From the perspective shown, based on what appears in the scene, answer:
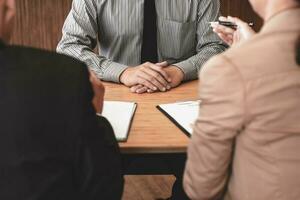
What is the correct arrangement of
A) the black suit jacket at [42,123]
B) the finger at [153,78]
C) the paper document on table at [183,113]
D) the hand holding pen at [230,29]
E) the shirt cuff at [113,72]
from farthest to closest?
Answer: the shirt cuff at [113,72]
the finger at [153,78]
the hand holding pen at [230,29]
the paper document on table at [183,113]
the black suit jacket at [42,123]

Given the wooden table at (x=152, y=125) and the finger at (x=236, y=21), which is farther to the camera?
the finger at (x=236, y=21)

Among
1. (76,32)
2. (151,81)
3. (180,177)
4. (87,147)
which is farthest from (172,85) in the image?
(87,147)

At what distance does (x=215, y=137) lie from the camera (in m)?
0.91

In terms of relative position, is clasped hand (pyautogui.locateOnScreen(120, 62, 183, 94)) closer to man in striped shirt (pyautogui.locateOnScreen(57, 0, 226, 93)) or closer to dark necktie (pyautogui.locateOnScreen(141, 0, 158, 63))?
man in striped shirt (pyautogui.locateOnScreen(57, 0, 226, 93))

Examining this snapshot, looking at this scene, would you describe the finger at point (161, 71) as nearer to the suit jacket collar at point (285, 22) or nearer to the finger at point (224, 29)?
the finger at point (224, 29)

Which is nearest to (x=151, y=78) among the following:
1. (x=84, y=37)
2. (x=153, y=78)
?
(x=153, y=78)

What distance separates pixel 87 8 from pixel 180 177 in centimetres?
81

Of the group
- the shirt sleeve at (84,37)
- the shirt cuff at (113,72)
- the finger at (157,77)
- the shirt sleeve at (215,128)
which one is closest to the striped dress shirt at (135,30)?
the shirt sleeve at (84,37)

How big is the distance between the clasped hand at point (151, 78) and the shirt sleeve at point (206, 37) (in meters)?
0.16

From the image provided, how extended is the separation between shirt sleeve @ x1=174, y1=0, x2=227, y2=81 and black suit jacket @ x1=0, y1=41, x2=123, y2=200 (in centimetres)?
94

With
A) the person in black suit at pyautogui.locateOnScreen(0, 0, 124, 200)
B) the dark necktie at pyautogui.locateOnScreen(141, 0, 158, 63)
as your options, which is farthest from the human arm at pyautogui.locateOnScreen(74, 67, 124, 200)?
the dark necktie at pyautogui.locateOnScreen(141, 0, 158, 63)

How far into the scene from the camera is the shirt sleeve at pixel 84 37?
1.71 metres

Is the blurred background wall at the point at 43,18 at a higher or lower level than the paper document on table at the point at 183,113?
lower

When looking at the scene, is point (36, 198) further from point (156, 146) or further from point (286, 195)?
point (286, 195)
